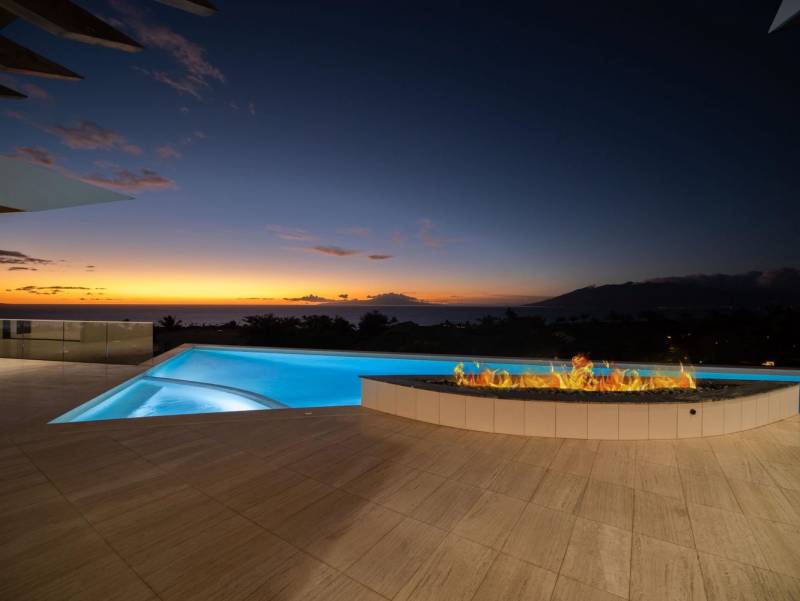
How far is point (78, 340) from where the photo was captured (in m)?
7.20

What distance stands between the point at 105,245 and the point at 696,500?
16.8 meters

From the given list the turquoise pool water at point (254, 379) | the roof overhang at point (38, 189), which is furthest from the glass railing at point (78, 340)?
the roof overhang at point (38, 189)

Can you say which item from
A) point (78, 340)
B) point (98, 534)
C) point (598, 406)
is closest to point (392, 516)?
point (98, 534)

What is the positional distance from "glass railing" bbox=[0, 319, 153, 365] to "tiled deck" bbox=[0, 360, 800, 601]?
454cm

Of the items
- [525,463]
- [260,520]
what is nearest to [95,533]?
[260,520]

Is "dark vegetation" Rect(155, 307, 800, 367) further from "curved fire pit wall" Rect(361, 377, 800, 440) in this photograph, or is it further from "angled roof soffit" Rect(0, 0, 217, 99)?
"curved fire pit wall" Rect(361, 377, 800, 440)

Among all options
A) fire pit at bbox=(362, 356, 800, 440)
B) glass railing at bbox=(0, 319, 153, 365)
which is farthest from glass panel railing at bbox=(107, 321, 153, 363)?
fire pit at bbox=(362, 356, 800, 440)

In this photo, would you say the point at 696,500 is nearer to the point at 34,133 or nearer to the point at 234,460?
the point at 234,460

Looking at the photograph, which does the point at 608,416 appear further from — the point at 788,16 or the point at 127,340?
the point at 127,340

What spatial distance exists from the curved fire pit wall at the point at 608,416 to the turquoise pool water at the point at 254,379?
2182mm

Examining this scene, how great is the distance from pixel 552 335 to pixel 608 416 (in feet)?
44.0

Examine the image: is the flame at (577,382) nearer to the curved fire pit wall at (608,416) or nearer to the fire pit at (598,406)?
the fire pit at (598,406)

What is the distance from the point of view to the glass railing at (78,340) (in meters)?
7.11

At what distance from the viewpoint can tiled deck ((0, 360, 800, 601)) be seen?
141 cm
